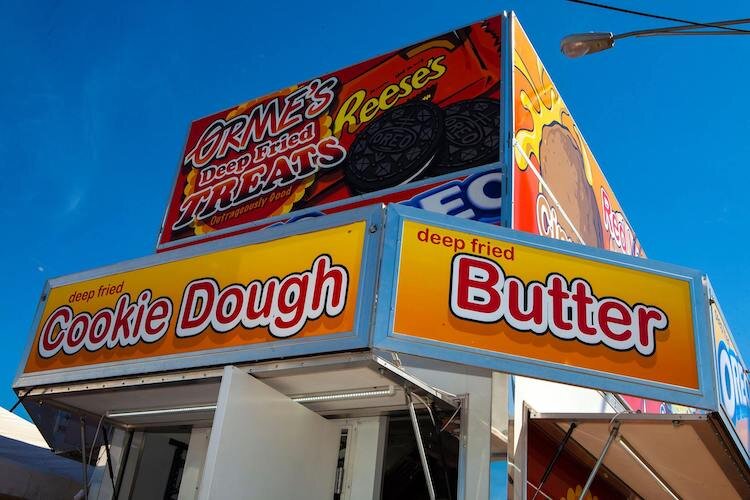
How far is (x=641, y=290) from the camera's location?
490cm

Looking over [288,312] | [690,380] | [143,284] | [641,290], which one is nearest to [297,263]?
[288,312]

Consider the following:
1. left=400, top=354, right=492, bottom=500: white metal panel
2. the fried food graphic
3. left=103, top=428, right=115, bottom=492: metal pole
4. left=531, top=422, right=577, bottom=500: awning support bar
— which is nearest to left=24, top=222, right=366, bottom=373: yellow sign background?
left=400, top=354, right=492, bottom=500: white metal panel

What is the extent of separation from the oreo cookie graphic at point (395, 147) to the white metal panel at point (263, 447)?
Result: 8.82ft

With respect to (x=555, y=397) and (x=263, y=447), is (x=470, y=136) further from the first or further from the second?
(x=263, y=447)

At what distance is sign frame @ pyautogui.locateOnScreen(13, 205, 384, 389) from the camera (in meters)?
4.62

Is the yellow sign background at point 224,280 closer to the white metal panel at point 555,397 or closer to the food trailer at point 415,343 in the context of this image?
the food trailer at point 415,343

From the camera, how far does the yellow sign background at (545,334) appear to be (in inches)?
182

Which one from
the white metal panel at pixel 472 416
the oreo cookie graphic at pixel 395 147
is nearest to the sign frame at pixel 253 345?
the white metal panel at pixel 472 416

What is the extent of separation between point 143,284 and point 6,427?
5.96 m

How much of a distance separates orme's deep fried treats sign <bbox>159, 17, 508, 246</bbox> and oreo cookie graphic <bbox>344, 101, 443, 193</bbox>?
1 cm

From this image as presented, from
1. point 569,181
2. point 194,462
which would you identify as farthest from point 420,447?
point 569,181

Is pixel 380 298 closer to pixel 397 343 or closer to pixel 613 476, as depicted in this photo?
pixel 397 343

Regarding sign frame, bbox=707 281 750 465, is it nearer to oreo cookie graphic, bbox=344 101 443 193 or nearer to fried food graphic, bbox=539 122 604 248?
fried food graphic, bbox=539 122 604 248

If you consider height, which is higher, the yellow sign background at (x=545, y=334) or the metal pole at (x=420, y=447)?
the yellow sign background at (x=545, y=334)
